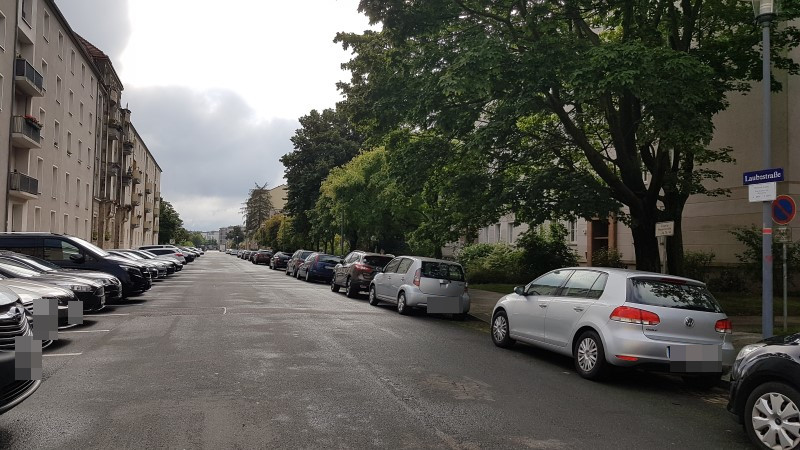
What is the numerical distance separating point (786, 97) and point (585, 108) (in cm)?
923

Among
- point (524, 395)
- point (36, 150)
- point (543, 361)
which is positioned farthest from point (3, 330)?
point (36, 150)

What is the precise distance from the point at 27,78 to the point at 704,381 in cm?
3191

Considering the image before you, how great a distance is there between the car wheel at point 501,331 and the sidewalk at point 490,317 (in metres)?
3.55

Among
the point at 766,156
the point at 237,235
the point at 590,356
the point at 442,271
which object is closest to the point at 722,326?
the point at 590,356

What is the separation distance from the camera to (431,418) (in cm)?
551

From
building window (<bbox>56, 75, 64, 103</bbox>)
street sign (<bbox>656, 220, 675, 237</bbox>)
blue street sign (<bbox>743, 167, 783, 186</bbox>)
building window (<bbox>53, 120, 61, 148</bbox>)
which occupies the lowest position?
street sign (<bbox>656, 220, 675, 237</bbox>)

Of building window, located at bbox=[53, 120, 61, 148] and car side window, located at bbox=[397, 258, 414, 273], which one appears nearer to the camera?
car side window, located at bbox=[397, 258, 414, 273]

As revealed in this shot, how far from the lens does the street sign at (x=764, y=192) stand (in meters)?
8.93

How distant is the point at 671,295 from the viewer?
24.7 ft

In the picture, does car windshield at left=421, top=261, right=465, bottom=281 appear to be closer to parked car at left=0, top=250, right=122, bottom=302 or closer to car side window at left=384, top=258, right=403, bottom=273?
car side window at left=384, top=258, right=403, bottom=273

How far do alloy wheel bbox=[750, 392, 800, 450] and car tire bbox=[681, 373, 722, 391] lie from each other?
2647 mm

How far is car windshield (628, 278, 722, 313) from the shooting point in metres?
7.43

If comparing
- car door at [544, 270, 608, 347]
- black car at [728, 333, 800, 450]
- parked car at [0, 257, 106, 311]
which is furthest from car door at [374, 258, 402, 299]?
black car at [728, 333, 800, 450]

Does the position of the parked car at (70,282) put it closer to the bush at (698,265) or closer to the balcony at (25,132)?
the bush at (698,265)
